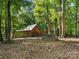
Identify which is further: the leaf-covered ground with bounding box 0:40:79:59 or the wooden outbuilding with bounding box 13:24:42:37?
the wooden outbuilding with bounding box 13:24:42:37

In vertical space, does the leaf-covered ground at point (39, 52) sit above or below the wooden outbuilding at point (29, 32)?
above

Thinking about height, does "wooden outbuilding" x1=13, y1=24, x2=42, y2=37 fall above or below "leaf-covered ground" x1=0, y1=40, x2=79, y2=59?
below

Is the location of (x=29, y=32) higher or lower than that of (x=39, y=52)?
lower

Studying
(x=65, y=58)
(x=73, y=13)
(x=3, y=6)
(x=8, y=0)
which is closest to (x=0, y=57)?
(x=65, y=58)

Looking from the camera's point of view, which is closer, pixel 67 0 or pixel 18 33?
pixel 67 0

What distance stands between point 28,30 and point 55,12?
993cm

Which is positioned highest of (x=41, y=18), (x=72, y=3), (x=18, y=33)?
(x=72, y=3)

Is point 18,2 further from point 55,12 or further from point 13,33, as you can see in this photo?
point 13,33

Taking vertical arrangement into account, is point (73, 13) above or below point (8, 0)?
below

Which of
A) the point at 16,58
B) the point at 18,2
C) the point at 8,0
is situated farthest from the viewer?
the point at 18,2

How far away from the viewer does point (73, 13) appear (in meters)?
47.5

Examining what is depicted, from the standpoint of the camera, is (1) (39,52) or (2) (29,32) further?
(2) (29,32)

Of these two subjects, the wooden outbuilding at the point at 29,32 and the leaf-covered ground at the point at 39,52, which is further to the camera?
the wooden outbuilding at the point at 29,32

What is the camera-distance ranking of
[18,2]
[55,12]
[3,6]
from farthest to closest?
[55,12], [3,6], [18,2]
